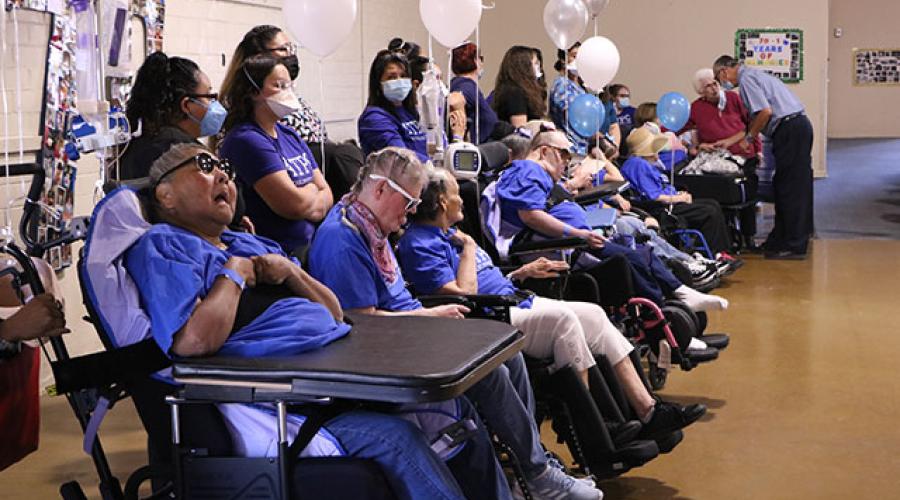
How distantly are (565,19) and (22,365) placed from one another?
483cm

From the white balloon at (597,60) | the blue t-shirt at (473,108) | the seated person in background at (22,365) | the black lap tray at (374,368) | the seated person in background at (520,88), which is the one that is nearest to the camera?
the black lap tray at (374,368)

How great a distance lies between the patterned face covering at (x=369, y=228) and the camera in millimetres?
3328

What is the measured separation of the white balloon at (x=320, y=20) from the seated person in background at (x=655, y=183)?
10.1 ft

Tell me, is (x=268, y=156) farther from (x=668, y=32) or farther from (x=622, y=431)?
(x=668, y=32)

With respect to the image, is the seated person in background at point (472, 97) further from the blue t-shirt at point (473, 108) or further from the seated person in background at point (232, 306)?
the seated person in background at point (232, 306)

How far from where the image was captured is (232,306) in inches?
100

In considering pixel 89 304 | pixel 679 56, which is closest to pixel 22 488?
pixel 89 304

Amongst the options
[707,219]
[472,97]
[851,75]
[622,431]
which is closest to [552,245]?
[622,431]

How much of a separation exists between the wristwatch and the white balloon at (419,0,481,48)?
305cm

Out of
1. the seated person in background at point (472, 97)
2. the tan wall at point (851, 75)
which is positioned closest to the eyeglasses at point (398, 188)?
the seated person in background at point (472, 97)

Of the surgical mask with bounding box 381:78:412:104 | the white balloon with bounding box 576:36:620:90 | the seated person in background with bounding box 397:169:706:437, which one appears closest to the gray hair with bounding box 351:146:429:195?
the seated person in background with bounding box 397:169:706:437

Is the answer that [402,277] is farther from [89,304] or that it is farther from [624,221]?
[624,221]

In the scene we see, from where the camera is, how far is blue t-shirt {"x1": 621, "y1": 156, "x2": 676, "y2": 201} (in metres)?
7.45

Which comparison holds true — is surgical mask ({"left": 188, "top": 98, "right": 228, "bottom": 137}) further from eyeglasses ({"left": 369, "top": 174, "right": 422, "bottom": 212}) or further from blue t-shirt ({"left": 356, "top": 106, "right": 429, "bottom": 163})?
blue t-shirt ({"left": 356, "top": 106, "right": 429, "bottom": 163})
